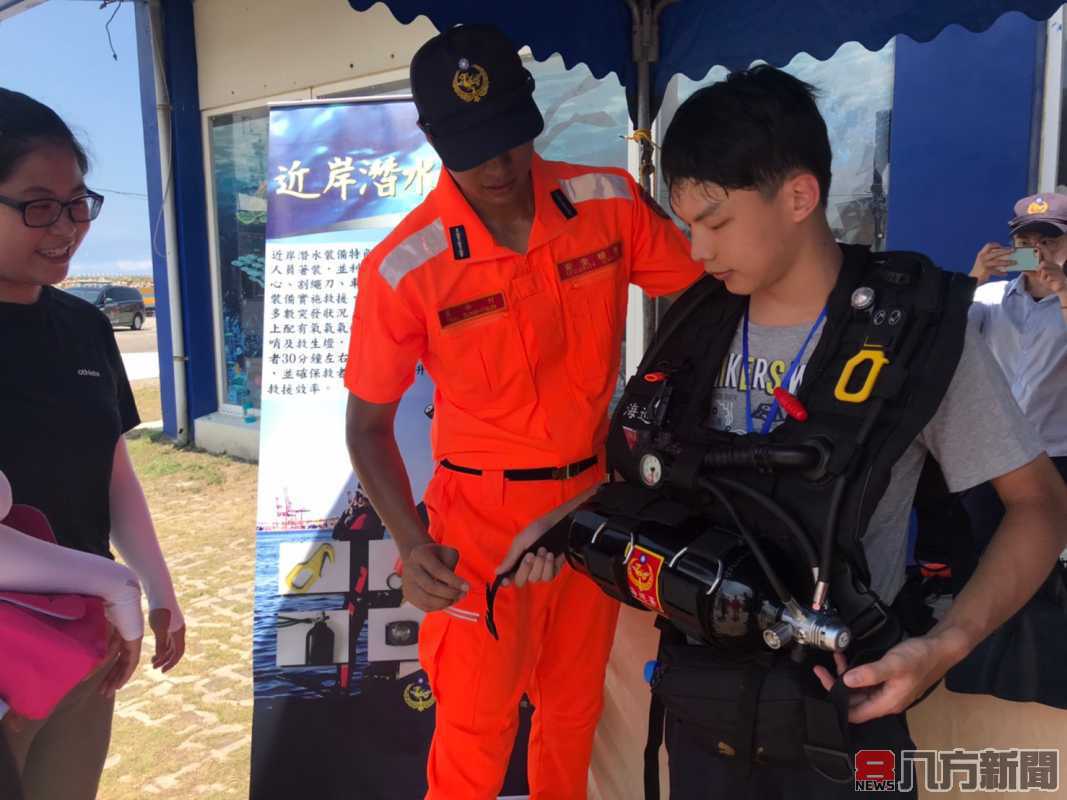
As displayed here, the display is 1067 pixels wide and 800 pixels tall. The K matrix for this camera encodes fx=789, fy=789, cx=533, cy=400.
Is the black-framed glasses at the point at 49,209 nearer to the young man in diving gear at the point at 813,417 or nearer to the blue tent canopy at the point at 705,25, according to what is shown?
the blue tent canopy at the point at 705,25

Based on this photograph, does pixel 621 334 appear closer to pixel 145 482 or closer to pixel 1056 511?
pixel 1056 511

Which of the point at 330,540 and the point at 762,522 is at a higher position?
the point at 762,522

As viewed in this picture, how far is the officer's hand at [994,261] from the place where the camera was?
9.61 ft

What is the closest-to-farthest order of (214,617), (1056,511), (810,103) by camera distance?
(1056,511) < (810,103) < (214,617)

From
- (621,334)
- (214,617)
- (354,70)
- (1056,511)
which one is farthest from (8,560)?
(354,70)

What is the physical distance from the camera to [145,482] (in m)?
6.59

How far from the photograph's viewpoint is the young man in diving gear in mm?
1065

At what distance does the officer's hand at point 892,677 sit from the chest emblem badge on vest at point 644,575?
26cm

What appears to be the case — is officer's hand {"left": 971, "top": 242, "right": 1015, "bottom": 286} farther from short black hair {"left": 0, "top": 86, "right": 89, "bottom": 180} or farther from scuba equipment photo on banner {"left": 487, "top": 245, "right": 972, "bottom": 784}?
short black hair {"left": 0, "top": 86, "right": 89, "bottom": 180}

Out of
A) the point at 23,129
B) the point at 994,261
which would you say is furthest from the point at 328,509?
the point at 994,261

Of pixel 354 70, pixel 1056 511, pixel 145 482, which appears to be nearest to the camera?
pixel 1056 511

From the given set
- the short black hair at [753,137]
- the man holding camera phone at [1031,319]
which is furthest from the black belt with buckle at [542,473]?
the man holding camera phone at [1031,319]

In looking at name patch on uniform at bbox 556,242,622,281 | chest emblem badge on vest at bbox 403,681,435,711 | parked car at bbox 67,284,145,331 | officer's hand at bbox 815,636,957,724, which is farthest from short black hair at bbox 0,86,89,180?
parked car at bbox 67,284,145,331

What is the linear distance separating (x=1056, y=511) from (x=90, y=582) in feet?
4.89
